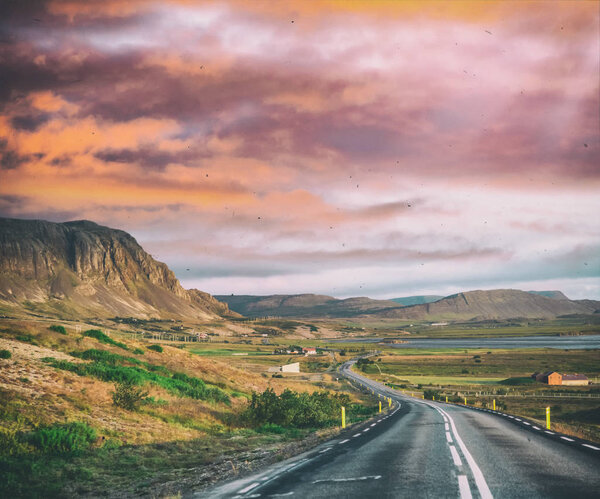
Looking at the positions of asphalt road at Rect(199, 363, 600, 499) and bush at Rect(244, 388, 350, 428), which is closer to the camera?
asphalt road at Rect(199, 363, 600, 499)

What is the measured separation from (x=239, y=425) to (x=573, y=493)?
19.9 meters

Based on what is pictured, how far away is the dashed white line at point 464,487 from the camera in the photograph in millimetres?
8408

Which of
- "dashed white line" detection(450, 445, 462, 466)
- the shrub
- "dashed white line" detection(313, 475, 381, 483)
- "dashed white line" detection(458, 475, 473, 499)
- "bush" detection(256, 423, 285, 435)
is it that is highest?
the shrub

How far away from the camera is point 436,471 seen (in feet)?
35.1

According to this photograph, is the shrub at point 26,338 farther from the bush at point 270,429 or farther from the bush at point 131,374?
the bush at point 270,429

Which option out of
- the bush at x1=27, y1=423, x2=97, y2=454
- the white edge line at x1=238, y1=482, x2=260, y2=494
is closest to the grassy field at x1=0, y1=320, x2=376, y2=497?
the bush at x1=27, y1=423, x2=97, y2=454

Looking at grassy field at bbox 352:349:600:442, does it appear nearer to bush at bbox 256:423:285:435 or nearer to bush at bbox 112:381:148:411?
bush at bbox 256:423:285:435

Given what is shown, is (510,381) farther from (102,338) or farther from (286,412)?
(286,412)

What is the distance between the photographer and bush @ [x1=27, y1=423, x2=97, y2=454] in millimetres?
14297

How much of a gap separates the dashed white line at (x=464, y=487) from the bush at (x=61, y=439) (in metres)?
12.1

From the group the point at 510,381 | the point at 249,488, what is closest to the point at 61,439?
the point at 249,488

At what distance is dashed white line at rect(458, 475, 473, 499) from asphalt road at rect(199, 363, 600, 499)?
0.02 m

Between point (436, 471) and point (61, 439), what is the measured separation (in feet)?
39.3

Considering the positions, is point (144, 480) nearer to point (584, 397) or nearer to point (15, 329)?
point (15, 329)
